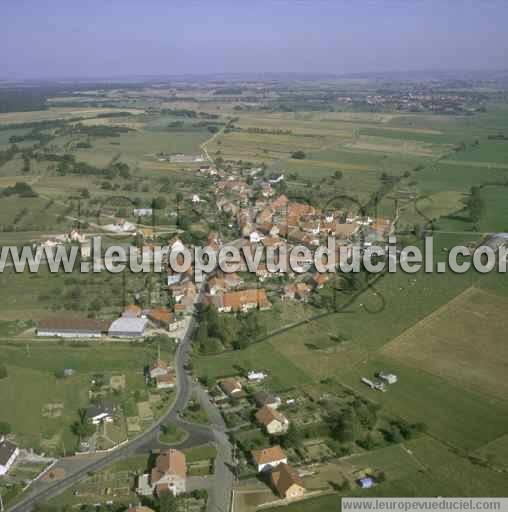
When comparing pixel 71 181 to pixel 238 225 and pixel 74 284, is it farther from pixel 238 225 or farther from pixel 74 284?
pixel 74 284

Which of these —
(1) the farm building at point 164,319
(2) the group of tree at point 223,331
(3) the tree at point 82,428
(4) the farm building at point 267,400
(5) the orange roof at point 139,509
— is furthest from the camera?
(1) the farm building at point 164,319

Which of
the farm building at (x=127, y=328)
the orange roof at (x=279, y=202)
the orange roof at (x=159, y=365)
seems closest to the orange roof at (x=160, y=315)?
the farm building at (x=127, y=328)

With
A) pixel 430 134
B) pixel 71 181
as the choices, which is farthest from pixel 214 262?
pixel 430 134

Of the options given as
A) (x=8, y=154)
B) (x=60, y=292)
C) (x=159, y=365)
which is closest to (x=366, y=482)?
(x=159, y=365)

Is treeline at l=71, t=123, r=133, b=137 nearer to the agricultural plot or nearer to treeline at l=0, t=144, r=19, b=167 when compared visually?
treeline at l=0, t=144, r=19, b=167

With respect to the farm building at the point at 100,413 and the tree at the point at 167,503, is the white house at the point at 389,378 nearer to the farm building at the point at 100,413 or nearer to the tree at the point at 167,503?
the tree at the point at 167,503


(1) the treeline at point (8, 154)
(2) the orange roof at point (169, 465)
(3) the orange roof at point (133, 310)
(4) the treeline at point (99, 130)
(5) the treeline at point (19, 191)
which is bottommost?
(2) the orange roof at point (169, 465)
